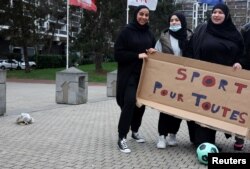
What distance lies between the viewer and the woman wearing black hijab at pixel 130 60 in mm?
6254

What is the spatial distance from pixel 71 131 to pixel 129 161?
8.19ft

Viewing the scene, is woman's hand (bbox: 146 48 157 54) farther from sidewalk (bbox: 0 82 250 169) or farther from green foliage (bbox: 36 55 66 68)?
green foliage (bbox: 36 55 66 68)

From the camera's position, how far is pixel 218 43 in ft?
19.7

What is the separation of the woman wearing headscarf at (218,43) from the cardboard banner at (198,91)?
0.58 feet

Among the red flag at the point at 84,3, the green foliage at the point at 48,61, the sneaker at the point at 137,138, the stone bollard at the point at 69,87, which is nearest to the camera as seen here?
the sneaker at the point at 137,138

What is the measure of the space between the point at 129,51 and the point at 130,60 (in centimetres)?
13

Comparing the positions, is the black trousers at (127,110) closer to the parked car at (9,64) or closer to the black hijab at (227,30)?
the black hijab at (227,30)

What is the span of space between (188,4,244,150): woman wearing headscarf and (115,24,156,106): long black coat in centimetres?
78

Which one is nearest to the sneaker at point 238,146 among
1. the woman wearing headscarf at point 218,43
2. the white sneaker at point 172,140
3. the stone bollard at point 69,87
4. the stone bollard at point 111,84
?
the woman wearing headscarf at point 218,43

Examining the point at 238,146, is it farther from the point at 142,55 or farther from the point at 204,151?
the point at 142,55

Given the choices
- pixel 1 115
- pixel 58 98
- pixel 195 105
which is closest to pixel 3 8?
pixel 58 98

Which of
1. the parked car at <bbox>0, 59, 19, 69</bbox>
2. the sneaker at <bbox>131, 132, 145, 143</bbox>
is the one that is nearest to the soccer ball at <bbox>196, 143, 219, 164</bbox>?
the sneaker at <bbox>131, 132, 145, 143</bbox>

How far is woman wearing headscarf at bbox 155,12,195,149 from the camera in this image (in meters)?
6.30

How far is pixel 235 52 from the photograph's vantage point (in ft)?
19.9
